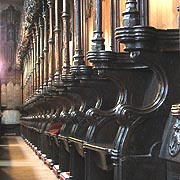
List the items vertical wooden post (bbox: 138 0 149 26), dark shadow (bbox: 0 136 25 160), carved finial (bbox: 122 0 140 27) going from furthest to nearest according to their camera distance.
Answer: dark shadow (bbox: 0 136 25 160), vertical wooden post (bbox: 138 0 149 26), carved finial (bbox: 122 0 140 27)

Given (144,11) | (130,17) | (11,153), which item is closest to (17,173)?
(144,11)

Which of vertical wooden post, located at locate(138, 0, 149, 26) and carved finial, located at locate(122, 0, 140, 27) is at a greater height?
vertical wooden post, located at locate(138, 0, 149, 26)

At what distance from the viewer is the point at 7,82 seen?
31.2 m

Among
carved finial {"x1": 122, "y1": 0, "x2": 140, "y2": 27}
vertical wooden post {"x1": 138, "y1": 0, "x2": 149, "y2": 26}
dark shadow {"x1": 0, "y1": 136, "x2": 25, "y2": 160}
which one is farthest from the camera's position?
dark shadow {"x1": 0, "y1": 136, "x2": 25, "y2": 160}

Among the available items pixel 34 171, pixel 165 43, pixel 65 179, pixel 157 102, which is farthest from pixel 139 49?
pixel 34 171

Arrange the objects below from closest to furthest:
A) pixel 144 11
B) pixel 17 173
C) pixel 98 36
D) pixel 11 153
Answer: pixel 144 11, pixel 98 36, pixel 17 173, pixel 11 153

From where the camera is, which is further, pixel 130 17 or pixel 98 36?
pixel 98 36

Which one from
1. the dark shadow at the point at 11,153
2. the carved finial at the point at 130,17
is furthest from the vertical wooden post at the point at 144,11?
the dark shadow at the point at 11,153

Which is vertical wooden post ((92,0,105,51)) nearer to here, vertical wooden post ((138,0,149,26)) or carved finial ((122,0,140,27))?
vertical wooden post ((138,0,149,26))

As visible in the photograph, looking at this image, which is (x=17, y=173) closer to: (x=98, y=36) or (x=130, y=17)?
(x=98, y=36)

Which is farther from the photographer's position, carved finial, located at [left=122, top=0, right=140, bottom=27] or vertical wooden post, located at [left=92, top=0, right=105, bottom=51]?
vertical wooden post, located at [left=92, top=0, right=105, bottom=51]

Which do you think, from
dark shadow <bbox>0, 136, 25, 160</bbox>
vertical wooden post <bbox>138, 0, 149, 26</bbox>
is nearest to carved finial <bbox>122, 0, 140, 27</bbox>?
vertical wooden post <bbox>138, 0, 149, 26</bbox>

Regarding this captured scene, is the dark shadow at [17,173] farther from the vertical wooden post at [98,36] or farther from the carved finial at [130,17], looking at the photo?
the carved finial at [130,17]

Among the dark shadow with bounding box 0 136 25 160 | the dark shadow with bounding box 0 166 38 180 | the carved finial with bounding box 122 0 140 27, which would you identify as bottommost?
the dark shadow with bounding box 0 136 25 160
